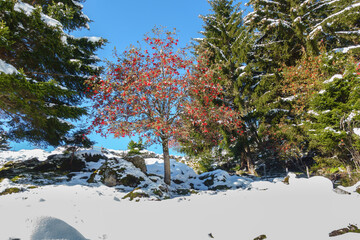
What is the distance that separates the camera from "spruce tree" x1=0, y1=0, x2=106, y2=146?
23.8 feet

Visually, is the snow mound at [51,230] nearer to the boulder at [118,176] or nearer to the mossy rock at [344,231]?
the mossy rock at [344,231]

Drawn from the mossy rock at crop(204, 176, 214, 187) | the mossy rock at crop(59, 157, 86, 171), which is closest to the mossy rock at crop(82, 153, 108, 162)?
the mossy rock at crop(59, 157, 86, 171)

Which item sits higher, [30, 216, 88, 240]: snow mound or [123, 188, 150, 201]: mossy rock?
[30, 216, 88, 240]: snow mound

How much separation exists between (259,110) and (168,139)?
8305 millimetres

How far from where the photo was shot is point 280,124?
12.7 meters

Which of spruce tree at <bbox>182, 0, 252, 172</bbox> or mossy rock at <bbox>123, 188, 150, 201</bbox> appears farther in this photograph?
spruce tree at <bbox>182, 0, 252, 172</bbox>

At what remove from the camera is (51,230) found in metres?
2.22

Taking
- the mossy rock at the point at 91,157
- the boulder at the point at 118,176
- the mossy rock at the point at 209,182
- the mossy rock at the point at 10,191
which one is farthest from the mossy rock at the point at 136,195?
the mossy rock at the point at 91,157

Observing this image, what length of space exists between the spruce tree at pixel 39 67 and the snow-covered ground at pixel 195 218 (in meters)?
4.96

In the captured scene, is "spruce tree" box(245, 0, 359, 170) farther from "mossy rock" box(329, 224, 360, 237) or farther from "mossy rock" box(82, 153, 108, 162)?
"mossy rock" box(82, 153, 108, 162)

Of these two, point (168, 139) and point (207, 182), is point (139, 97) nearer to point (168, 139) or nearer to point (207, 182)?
point (168, 139)

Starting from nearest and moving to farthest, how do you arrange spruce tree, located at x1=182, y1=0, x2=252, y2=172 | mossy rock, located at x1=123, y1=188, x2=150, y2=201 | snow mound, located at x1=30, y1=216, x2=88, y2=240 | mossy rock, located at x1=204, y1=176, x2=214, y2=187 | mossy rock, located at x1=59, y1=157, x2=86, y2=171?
snow mound, located at x1=30, y1=216, x2=88, y2=240 → mossy rock, located at x1=123, y1=188, x2=150, y2=201 → mossy rock, located at x1=204, y1=176, x2=214, y2=187 → mossy rock, located at x1=59, y1=157, x2=86, y2=171 → spruce tree, located at x1=182, y1=0, x2=252, y2=172

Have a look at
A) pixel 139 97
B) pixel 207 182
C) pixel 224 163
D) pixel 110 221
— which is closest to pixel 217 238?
pixel 110 221

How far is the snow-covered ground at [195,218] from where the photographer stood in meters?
2.47
